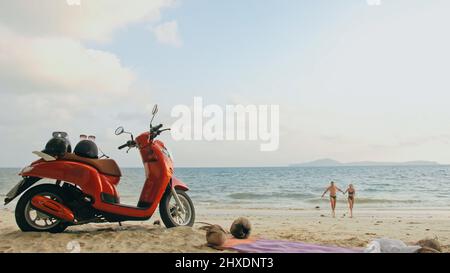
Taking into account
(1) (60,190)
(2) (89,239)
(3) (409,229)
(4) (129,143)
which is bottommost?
(3) (409,229)

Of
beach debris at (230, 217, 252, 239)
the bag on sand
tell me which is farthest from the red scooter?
the bag on sand

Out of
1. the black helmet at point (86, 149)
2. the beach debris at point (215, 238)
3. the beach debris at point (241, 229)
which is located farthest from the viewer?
the beach debris at point (241, 229)

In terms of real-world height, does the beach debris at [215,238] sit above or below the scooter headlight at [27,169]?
below

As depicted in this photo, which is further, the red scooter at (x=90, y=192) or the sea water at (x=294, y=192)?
the sea water at (x=294, y=192)

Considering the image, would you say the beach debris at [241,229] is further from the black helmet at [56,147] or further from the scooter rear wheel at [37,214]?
the black helmet at [56,147]

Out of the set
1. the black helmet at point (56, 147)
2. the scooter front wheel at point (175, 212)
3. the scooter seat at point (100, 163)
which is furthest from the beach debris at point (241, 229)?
the black helmet at point (56, 147)

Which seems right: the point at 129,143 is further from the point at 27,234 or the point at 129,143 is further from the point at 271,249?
the point at 271,249

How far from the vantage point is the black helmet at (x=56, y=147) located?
4.85 metres

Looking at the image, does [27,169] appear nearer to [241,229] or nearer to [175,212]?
[175,212]

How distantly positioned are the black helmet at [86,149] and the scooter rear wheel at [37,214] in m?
0.50

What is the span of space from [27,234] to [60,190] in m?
0.58
